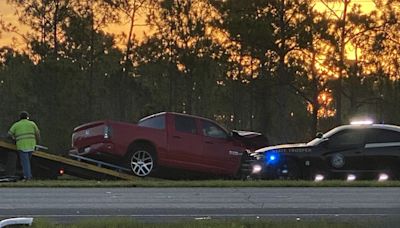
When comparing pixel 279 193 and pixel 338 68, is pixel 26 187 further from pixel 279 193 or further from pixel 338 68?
pixel 338 68

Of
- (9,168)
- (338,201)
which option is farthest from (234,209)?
(9,168)

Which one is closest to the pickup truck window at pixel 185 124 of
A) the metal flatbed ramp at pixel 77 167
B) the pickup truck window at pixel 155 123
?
the pickup truck window at pixel 155 123

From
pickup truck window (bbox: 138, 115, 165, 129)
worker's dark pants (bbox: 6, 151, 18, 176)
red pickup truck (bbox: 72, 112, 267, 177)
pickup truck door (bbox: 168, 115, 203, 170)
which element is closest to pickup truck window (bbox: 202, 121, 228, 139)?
red pickup truck (bbox: 72, 112, 267, 177)

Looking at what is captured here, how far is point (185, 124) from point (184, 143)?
0.54m

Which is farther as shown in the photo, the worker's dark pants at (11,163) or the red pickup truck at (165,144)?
the red pickup truck at (165,144)

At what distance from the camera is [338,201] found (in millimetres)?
12609

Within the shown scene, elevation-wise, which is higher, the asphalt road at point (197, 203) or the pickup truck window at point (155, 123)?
the pickup truck window at point (155, 123)

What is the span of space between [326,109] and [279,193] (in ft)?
112

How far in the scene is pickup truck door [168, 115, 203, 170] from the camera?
60.1ft

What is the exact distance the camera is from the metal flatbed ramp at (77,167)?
58.7ft

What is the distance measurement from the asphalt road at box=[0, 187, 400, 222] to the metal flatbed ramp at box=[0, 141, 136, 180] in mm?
3060

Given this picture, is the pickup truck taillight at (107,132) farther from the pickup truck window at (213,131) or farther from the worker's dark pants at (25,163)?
the pickup truck window at (213,131)

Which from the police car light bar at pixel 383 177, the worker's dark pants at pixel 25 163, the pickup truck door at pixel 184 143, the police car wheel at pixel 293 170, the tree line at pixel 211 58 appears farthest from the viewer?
the tree line at pixel 211 58

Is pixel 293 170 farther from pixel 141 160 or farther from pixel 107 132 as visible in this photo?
pixel 107 132
